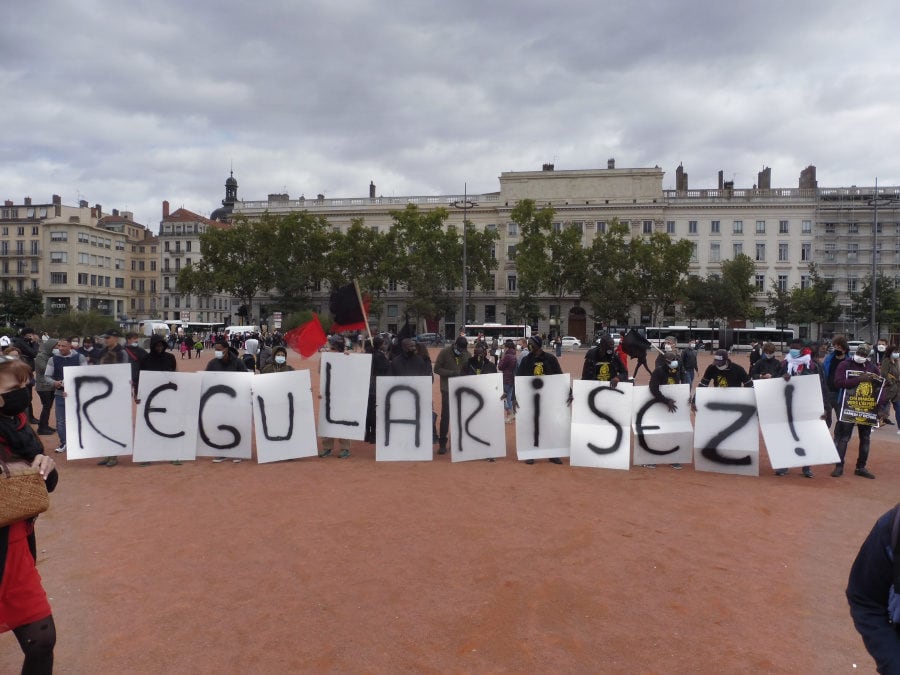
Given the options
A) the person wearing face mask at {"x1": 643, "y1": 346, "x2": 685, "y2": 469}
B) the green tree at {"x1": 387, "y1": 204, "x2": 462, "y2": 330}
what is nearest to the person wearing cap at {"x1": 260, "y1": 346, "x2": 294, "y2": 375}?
the person wearing face mask at {"x1": 643, "y1": 346, "x2": 685, "y2": 469}

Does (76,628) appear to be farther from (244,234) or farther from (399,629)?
(244,234)

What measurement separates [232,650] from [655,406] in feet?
22.6

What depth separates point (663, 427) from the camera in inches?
366

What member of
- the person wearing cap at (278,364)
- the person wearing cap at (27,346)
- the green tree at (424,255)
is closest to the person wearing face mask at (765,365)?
the person wearing cap at (278,364)

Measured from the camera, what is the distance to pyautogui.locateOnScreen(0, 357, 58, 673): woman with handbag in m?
3.02

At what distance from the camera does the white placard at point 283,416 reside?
369 inches

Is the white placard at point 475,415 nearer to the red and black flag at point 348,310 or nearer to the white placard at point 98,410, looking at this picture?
the red and black flag at point 348,310

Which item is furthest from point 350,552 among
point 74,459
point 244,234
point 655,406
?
point 244,234

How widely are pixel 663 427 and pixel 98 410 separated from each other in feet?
27.1

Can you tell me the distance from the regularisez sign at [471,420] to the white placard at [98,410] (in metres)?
0.01

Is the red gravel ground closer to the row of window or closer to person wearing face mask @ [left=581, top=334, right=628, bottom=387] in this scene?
person wearing face mask @ [left=581, top=334, right=628, bottom=387]

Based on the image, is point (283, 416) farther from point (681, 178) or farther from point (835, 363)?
point (681, 178)

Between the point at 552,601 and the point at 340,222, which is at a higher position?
the point at 340,222

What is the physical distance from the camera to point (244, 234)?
206 ft
